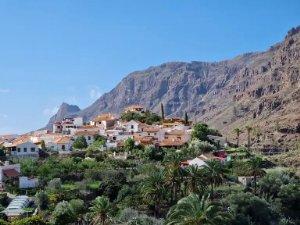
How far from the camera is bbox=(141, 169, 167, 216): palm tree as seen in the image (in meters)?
57.6

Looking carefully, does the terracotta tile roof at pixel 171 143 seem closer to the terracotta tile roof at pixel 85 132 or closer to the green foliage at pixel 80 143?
the green foliage at pixel 80 143

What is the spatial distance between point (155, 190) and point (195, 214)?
57.5ft

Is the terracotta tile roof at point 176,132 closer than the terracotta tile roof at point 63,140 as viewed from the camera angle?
No

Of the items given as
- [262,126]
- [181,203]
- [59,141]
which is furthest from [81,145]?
[262,126]

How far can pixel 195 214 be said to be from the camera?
40125 millimetres

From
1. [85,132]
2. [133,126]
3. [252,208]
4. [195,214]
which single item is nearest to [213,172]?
[252,208]

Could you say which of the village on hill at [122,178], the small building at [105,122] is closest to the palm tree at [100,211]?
the village on hill at [122,178]

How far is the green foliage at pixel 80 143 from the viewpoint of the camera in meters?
86.2

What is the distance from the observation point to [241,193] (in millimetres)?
60969

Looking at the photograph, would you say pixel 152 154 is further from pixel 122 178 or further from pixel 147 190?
pixel 147 190

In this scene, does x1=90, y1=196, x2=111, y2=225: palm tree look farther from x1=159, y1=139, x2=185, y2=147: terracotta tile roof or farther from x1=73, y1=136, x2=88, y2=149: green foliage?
x1=73, y1=136, x2=88, y2=149: green foliage

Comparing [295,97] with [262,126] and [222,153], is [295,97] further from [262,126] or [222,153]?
[222,153]

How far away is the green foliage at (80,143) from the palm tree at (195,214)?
149 feet

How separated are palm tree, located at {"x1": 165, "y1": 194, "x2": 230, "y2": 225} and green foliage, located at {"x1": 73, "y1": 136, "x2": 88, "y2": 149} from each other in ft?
149
